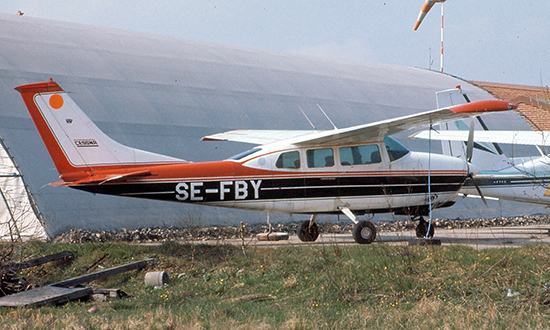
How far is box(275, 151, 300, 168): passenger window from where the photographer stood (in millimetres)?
12875

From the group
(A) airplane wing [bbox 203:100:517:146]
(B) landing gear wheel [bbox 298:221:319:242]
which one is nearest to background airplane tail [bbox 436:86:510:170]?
(A) airplane wing [bbox 203:100:517:146]

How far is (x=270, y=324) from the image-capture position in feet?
22.8

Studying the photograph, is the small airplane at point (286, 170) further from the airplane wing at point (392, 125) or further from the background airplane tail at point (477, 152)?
the background airplane tail at point (477, 152)

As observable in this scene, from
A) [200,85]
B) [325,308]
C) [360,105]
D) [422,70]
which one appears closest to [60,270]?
[325,308]

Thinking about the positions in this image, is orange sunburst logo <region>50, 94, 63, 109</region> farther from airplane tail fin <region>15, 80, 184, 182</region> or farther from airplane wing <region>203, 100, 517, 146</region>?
airplane wing <region>203, 100, 517, 146</region>

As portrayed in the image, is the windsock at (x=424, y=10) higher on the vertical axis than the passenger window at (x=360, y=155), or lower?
higher

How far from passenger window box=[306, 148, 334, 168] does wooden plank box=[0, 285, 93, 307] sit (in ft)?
19.0

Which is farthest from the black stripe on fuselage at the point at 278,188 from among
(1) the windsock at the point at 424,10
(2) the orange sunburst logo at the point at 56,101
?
(1) the windsock at the point at 424,10

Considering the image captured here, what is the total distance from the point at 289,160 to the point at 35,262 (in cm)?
568

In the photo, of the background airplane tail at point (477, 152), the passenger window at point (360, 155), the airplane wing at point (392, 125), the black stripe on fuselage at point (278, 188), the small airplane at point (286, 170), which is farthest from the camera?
the background airplane tail at point (477, 152)

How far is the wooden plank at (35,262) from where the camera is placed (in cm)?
1016

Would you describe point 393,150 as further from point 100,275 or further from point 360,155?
point 100,275

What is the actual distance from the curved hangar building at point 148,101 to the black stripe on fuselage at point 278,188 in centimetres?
142

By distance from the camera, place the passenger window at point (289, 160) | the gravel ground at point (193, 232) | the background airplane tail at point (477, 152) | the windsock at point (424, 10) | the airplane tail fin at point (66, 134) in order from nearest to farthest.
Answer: the airplane tail fin at point (66, 134) < the passenger window at point (289, 160) < the gravel ground at point (193, 232) < the background airplane tail at point (477, 152) < the windsock at point (424, 10)
